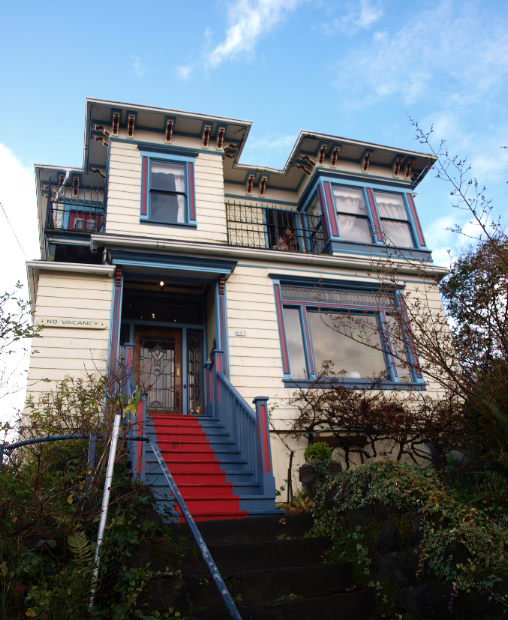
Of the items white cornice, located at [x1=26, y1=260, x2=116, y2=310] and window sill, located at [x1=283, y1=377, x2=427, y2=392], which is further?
window sill, located at [x1=283, y1=377, x2=427, y2=392]

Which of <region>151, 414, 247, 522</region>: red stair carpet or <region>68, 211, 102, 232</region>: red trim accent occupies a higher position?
<region>68, 211, 102, 232</region>: red trim accent

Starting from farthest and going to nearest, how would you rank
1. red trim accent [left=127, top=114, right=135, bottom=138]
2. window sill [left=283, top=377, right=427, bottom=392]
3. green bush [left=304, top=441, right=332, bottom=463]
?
red trim accent [left=127, top=114, right=135, bottom=138]
window sill [left=283, top=377, right=427, bottom=392]
green bush [left=304, top=441, right=332, bottom=463]

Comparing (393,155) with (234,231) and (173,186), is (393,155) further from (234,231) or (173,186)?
(173,186)

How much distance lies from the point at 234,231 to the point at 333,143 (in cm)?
330

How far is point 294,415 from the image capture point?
8.67 meters

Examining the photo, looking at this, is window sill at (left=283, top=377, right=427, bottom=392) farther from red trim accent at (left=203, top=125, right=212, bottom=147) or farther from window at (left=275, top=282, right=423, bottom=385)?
red trim accent at (left=203, top=125, right=212, bottom=147)

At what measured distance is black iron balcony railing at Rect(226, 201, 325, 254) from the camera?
1127cm

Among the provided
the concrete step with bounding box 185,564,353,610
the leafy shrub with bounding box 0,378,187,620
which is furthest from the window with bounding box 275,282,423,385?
the leafy shrub with bounding box 0,378,187,620

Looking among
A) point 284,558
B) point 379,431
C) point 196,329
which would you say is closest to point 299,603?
point 284,558

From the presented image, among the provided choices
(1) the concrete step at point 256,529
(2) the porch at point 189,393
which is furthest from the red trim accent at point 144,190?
(1) the concrete step at point 256,529

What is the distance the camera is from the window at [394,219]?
38.3ft

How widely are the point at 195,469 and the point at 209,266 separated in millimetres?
4114

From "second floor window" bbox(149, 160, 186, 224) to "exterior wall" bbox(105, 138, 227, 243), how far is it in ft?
0.96

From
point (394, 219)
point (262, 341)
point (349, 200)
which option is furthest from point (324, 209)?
point (262, 341)
